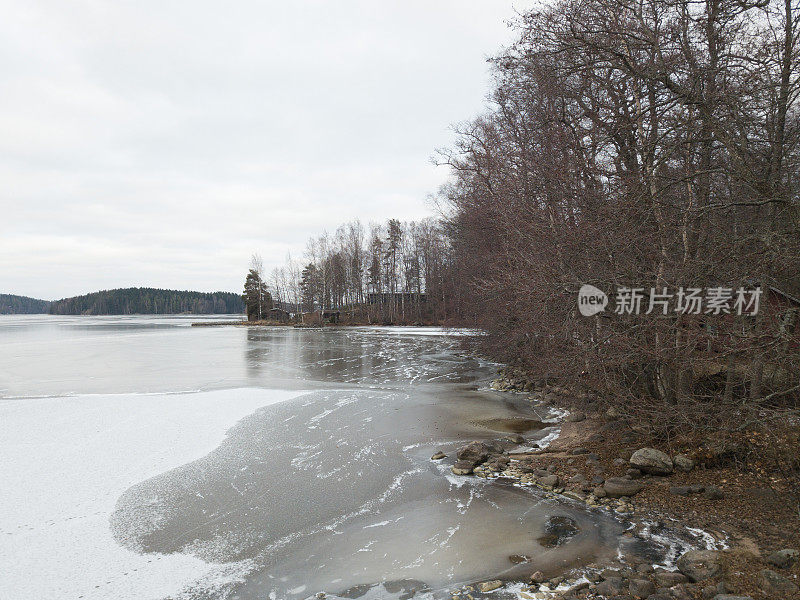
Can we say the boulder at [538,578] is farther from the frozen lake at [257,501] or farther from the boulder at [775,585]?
the boulder at [775,585]

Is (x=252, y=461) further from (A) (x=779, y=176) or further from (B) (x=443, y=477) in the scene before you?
(A) (x=779, y=176)

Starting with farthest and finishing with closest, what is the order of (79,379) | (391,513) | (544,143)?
1. (79,379)
2. (544,143)
3. (391,513)

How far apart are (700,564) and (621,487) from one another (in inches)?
84.3

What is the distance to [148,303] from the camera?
6649 inches

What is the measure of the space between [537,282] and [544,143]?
6.35 m

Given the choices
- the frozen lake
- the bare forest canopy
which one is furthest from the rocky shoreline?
the bare forest canopy

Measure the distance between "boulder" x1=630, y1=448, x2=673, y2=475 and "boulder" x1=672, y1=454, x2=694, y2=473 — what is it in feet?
0.29

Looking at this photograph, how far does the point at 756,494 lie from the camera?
616 centimetres

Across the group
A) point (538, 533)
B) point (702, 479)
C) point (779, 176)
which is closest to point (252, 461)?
point (538, 533)

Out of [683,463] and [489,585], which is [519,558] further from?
[683,463]

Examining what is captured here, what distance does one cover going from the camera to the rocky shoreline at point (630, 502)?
4434mm

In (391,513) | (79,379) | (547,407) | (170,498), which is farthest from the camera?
(79,379)

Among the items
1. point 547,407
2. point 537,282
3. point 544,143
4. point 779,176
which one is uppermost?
point 544,143

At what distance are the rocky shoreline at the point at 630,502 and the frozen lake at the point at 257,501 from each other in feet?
1.11
